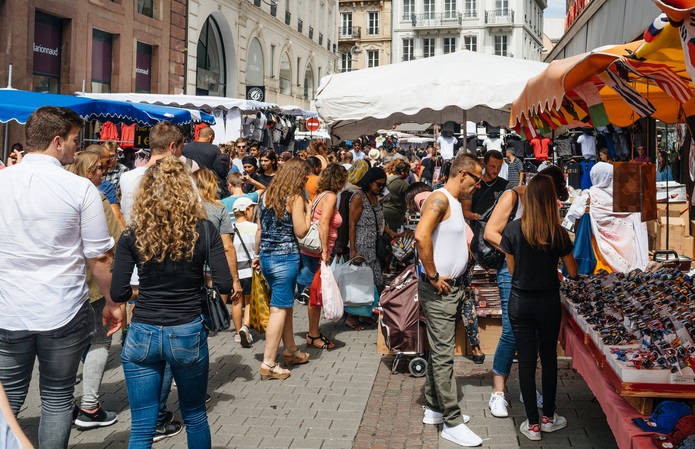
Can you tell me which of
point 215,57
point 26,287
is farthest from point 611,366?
point 215,57

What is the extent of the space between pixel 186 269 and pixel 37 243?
2.45 feet

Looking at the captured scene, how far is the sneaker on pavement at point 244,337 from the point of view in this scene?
298 inches

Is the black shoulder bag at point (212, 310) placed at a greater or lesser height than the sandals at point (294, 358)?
greater

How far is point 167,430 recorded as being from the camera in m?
5.38

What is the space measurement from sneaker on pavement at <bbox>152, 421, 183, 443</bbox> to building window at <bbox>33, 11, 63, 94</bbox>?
15118 millimetres

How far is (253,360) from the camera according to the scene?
7.43 m

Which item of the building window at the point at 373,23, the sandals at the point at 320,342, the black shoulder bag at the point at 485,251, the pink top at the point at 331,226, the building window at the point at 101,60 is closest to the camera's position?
the black shoulder bag at the point at 485,251

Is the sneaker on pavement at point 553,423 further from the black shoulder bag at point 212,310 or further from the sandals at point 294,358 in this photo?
the sandals at point 294,358

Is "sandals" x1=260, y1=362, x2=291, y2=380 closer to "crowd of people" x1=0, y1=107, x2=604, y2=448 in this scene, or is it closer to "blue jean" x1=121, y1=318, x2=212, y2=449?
"crowd of people" x1=0, y1=107, x2=604, y2=448

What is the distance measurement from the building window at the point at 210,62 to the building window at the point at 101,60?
258 inches

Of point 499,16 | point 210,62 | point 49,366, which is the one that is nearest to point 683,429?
point 49,366

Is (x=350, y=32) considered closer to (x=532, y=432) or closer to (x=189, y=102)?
(x=189, y=102)

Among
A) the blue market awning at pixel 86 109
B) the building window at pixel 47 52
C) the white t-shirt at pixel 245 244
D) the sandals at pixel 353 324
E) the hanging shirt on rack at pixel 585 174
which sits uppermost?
the building window at pixel 47 52

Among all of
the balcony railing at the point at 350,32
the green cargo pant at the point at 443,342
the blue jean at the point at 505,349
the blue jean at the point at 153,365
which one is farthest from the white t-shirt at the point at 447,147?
the balcony railing at the point at 350,32
